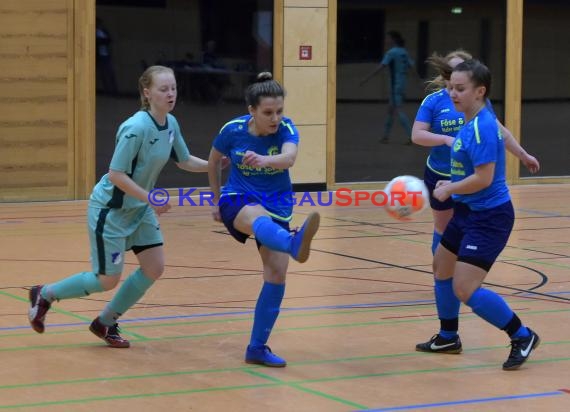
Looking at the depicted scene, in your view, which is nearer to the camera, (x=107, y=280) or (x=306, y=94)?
(x=107, y=280)

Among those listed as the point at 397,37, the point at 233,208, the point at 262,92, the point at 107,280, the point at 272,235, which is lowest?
the point at 107,280

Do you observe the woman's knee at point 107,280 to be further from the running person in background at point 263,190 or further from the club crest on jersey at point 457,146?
the club crest on jersey at point 457,146

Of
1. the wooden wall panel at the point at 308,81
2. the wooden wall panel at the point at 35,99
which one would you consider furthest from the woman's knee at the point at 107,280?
the wooden wall panel at the point at 308,81

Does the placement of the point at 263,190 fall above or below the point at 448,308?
above

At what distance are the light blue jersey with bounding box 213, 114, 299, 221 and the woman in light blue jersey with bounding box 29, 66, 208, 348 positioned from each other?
1.42 feet

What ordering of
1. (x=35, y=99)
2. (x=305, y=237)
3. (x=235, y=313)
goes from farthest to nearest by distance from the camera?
1. (x=35, y=99)
2. (x=235, y=313)
3. (x=305, y=237)

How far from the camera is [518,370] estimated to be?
624 centimetres

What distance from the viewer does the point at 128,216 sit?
21.9 ft

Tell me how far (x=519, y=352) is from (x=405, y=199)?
1.12 metres

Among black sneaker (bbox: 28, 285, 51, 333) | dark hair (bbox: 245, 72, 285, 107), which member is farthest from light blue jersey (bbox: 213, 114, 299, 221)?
black sneaker (bbox: 28, 285, 51, 333)

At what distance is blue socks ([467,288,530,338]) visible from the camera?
6227mm

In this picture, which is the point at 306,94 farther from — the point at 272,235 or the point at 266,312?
the point at 272,235

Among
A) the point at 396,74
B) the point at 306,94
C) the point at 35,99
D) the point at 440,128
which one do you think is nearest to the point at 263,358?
the point at 440,128

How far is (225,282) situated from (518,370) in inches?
127
